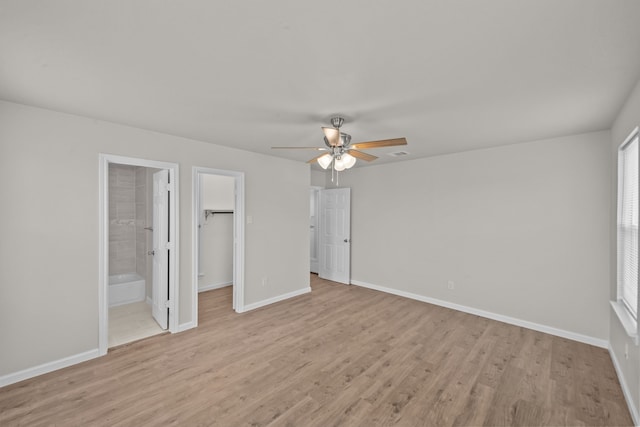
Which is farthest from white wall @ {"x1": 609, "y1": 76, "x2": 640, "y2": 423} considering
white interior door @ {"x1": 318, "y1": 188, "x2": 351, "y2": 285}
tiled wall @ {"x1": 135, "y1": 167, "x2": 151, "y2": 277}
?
tiled wall @ {"x1": 135, "y1": 167, "x2": 151, "y2": 277}

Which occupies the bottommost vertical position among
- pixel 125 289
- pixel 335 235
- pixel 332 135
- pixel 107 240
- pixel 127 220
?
pixel 125 289

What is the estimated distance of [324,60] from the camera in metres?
1.78

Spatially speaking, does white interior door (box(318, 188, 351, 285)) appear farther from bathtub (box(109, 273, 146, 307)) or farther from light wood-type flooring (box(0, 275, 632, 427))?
bathtub (box(109, 273, 146, 307))

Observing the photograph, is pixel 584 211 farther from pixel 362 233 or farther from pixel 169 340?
pixel 169 340

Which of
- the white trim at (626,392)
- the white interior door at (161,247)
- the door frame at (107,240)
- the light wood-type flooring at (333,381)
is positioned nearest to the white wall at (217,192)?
the white interior door at (161,247)

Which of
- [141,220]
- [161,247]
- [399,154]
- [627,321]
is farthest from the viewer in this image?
[141,220]

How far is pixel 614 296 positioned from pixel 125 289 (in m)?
6.39

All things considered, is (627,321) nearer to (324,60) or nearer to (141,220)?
(324,60)

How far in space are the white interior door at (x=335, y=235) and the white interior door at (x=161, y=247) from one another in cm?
339

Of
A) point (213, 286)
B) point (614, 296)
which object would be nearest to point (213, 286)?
point (213, 286)

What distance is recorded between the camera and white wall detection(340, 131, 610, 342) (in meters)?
3.32

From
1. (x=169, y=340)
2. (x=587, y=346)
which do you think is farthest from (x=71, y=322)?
(x=587, y=346)

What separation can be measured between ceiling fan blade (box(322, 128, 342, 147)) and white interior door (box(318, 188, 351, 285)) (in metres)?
3.19

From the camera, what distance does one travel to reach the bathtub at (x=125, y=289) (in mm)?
4430
